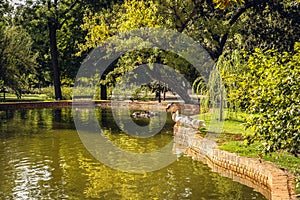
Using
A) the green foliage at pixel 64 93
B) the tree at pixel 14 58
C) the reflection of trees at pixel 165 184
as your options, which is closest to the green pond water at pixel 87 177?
the reflection of trees at pixel 165 184

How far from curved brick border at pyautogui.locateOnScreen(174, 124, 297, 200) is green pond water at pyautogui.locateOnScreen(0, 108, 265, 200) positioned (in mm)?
381

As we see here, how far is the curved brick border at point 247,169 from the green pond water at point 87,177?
1.25ft

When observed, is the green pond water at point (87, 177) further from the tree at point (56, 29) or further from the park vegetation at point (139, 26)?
the tree at point (56, 29)

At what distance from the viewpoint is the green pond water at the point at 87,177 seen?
38.4 feet

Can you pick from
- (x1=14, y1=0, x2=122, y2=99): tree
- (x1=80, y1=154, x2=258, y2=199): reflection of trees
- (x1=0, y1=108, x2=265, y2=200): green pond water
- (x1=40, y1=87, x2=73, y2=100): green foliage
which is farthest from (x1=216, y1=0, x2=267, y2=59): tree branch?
(x1=80, y1=154, x2=258, y2=199): reflection of trees

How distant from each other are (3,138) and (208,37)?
1860 centimetres

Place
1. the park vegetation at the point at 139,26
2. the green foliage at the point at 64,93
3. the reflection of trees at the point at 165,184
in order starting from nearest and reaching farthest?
the reflection of trees at the point at 165,184
the park vegetation at the point at 139,26
the green foliage at the point at 64,93

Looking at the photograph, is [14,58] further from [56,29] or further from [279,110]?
[279,110]

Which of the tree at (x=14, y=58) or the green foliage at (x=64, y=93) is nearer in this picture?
the tree at (x=14, y=58)

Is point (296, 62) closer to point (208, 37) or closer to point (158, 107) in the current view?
point (208, 37)

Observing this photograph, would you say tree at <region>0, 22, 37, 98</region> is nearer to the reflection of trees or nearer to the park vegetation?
the park vegetation

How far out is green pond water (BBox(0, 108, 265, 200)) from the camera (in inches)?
460

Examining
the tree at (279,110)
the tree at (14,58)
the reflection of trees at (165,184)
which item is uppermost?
the tree at (14,58)

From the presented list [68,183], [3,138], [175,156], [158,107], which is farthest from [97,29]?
[68,183]
